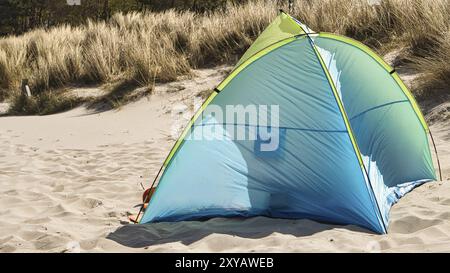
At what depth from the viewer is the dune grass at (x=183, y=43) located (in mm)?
9648

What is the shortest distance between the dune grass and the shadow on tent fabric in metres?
4.66

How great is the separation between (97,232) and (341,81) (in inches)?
94.7

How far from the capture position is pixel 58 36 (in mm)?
15445

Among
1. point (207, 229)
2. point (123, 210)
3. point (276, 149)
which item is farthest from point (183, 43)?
point (207, 229)

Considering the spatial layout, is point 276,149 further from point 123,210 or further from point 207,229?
point 123,210

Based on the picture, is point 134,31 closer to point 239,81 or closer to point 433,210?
point 239,81

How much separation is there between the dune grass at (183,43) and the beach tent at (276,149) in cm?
416

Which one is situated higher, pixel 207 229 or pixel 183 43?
pixel 183 43

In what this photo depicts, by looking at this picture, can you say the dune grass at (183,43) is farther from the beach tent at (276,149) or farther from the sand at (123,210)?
the beach tent at (276,149)

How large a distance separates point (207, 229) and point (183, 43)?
8.84 metres

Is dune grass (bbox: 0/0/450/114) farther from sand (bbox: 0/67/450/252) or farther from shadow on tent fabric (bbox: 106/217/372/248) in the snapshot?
shadow on tent fabric (bbox: 106/217/372/248)

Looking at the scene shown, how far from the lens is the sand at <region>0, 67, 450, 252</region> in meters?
4.28

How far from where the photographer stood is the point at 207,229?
466cm

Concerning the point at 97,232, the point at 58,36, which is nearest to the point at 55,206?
the point at 97,232
